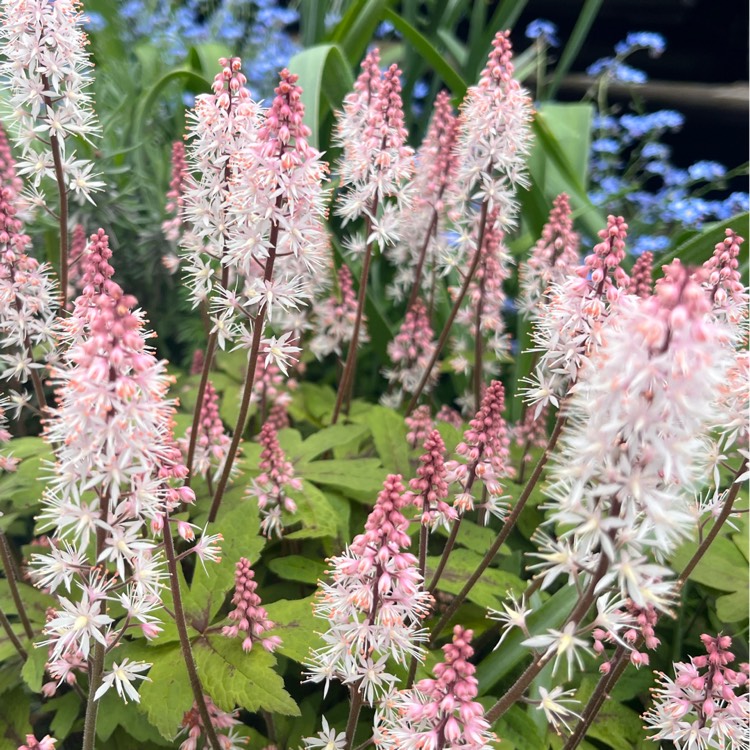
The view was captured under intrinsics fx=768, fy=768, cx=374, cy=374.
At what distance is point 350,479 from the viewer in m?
2.73

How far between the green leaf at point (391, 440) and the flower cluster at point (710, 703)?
1.23m

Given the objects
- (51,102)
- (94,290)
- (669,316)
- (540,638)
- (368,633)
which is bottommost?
(368,633)

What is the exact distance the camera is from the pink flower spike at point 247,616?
1980 millimetres

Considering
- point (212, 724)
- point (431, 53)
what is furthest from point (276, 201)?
point (431, 53)

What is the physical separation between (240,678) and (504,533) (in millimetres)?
840

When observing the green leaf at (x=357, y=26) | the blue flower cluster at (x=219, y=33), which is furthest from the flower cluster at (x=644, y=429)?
the blue flower cluster at (x=219, y=33)

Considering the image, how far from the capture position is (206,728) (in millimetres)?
1976

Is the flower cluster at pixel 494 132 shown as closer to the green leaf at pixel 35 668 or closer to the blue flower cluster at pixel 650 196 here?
the blue flower cluster at pixel 650 196

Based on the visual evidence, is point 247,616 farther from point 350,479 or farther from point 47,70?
point 47,70

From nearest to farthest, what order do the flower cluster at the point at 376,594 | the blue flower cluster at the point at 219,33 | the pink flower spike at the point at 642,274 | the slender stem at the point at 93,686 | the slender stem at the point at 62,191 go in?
the flower cluster at the point at 376,594 → the slender stem at the point at 93,686 → the slender stem at the point at 62,191 → the pink flower spike at the point at 642,274 → the blue flower cluster at the point at 219,33

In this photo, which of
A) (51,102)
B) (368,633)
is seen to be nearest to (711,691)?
(368,633)

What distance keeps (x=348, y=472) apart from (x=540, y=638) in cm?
133

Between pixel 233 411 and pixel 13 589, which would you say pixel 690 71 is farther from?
pixel 13 589

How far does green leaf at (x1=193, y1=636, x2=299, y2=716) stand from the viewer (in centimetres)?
190
